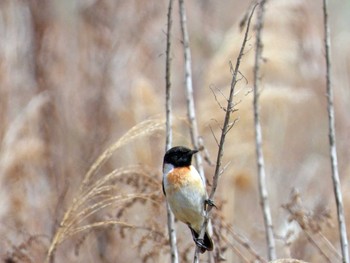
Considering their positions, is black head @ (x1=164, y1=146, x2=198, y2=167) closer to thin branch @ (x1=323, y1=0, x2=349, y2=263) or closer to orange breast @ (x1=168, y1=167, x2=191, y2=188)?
orange breast @ (x1=168, y1=167, x2=191, y2=188)

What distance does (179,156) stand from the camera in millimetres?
3496

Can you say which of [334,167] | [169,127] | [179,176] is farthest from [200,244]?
[334,167]

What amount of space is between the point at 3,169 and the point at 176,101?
189cm

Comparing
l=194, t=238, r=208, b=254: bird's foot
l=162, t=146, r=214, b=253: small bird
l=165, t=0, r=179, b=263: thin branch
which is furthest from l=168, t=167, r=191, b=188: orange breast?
l=194, t=238, r=208, b=254: bird's foot

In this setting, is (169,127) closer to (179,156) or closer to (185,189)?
(179,156)

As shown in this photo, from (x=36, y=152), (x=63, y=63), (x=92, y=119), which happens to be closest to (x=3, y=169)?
(x=36, y=152)

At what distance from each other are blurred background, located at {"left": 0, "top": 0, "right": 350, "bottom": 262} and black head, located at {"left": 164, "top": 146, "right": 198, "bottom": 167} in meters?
0.51

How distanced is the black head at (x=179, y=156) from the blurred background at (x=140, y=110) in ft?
1.67

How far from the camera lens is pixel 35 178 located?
5.72 metres

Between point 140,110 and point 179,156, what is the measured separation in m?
1.90

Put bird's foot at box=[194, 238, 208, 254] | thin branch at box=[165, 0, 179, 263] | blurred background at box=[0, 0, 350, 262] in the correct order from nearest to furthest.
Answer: bird's foot at box=[194, 238, 208, 254] → thin branch at box=[165, 0, 179, 263] → blurred background at box=[0, 0, 350, 262]

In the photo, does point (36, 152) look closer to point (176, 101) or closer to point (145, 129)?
point (176, 101)

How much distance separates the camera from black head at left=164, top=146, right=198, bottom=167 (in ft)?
11.4

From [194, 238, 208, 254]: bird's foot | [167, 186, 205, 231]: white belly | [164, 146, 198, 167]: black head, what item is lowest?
[194, 238, 208, 254]: bird's foot
